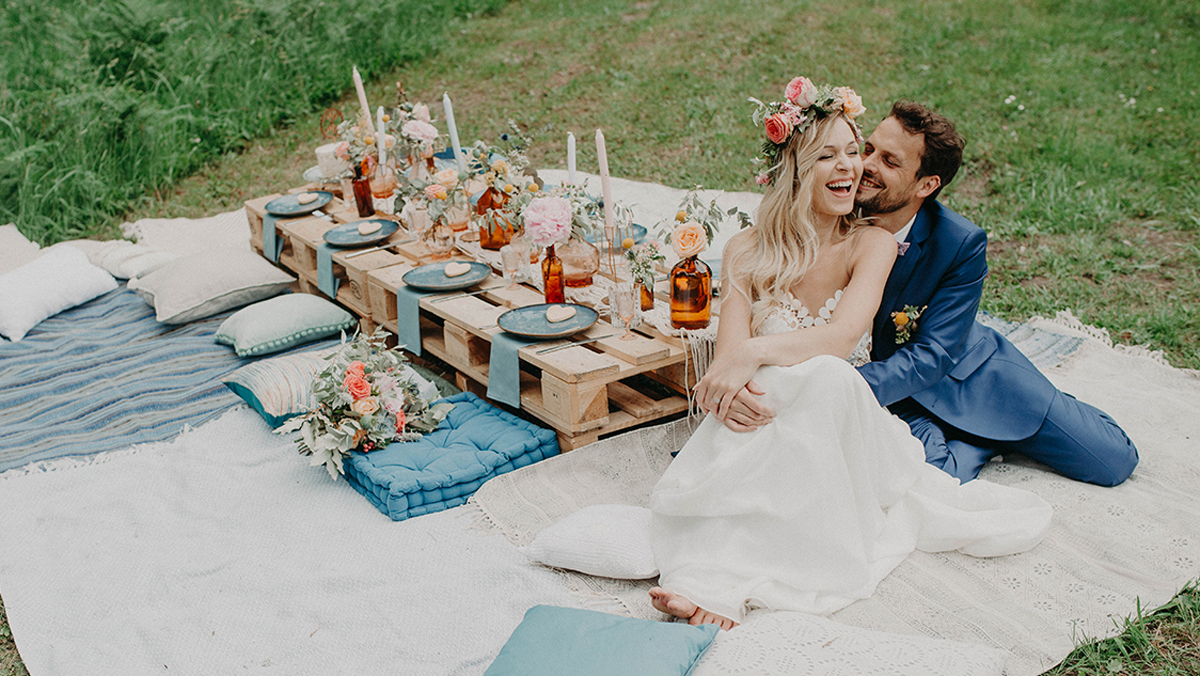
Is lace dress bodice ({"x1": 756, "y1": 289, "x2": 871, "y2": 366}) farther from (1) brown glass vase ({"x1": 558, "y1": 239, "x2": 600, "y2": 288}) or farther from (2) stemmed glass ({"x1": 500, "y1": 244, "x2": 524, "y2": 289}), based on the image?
(2) stemmed glass ({"x1": 500, "y1": 244, "x2": 524, "y2": 289})

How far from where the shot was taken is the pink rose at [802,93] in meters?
2.94

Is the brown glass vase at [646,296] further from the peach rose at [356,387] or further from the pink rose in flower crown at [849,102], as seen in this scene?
the peach rose at [356,387]

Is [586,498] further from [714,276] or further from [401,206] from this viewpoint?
[401,206]

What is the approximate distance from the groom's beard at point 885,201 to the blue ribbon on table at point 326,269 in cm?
267

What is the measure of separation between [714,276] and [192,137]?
552cm

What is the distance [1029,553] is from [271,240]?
4242 millimetres

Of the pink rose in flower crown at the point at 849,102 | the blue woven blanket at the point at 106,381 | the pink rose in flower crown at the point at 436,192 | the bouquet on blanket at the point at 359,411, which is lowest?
the blue woven blanket at the point at 106,381

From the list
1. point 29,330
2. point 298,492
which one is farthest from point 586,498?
point 29,330

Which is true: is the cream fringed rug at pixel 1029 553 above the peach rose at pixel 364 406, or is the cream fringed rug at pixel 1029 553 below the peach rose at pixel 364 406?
below

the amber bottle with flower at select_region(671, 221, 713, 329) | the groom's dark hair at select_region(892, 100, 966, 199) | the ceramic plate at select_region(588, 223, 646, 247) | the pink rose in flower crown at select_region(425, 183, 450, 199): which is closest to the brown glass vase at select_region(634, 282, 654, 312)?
the amber bottle with flower at select_region(671, 221, 713, 329)

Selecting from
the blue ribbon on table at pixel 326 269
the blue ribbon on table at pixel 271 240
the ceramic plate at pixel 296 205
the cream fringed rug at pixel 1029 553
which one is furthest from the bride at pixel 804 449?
the blue ribbon on table at pixel 271 240

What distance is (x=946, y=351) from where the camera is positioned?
312cm

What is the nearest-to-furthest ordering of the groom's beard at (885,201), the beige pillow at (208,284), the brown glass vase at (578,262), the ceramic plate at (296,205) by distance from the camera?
1. the groom's beard at (885,201)
2. the brown glass vase at (578,262)
3. the beige pillow at (208,284)
4. the ceramic plate at (296,205)

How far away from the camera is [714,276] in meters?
4.11
